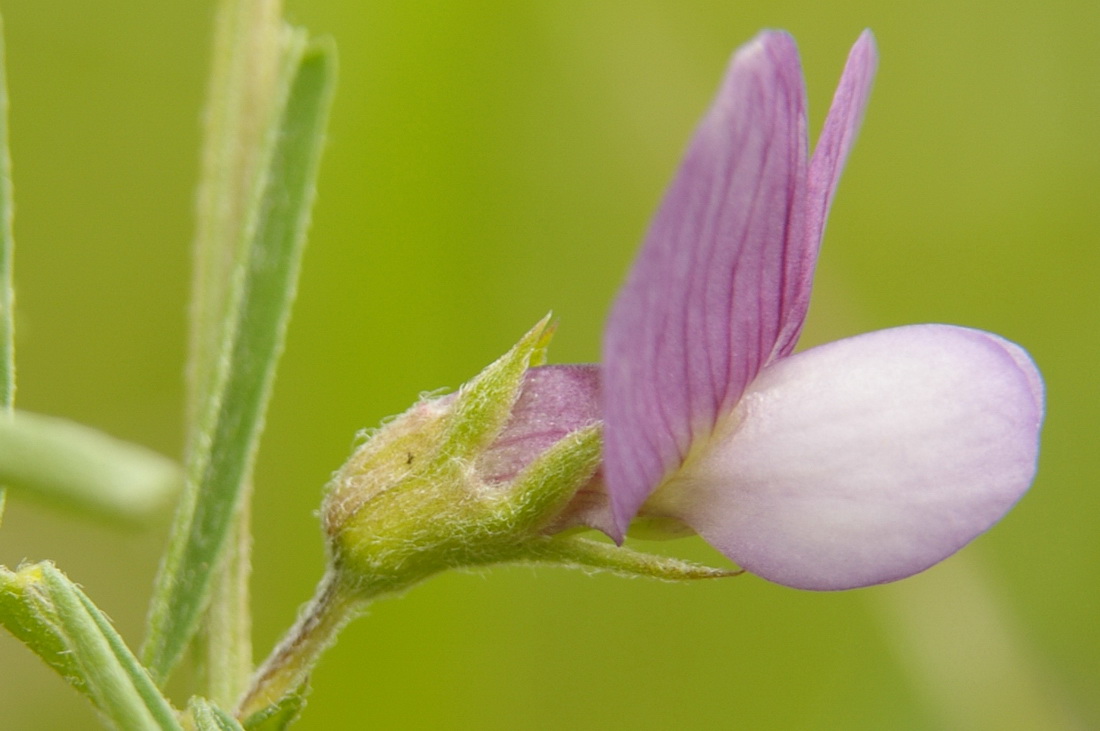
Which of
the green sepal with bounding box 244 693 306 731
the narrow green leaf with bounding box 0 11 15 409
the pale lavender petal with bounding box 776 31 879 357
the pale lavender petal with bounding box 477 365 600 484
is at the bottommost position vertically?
the green sepal with bounding box 244 693 306 731

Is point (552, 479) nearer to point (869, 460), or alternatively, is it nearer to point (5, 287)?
point (869, 460)

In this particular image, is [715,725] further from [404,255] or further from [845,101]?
[845,101]

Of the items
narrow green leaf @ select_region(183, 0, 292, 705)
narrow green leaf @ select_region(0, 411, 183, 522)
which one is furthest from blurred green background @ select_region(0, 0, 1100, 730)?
narrow green leaf @ select_region(0, 411, 183, 522)

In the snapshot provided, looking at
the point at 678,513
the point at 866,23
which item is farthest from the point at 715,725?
the point at 866,23

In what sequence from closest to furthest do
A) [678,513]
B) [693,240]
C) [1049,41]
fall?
[693,240] → [678,513] → [1049,41]

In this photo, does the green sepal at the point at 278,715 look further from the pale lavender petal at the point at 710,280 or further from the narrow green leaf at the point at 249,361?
the pale lavender petal at the point at 710,280

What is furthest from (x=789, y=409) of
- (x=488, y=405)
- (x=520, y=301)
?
(x=520, y=301)

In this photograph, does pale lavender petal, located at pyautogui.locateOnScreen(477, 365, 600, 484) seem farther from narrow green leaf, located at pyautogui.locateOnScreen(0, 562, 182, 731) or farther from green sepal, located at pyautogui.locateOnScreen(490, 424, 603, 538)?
narrow green leaf, located at pyautogui.locateOnScreen(0, 562, 182, 731)
